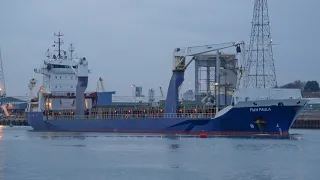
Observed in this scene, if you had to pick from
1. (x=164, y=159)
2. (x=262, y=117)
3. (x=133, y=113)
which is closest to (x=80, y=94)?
(x=133, y=113)

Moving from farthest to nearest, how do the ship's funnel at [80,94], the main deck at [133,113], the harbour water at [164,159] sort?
the ship's funnel at [80,94] < the main deck at [133,113] < the harbour water at [164,159]

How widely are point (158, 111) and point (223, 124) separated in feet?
29.5

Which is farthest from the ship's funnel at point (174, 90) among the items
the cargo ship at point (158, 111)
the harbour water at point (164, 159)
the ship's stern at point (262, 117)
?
the harbour water at point (164, 159)

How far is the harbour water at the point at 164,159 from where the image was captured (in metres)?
30.5

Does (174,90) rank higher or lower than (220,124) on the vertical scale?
higher

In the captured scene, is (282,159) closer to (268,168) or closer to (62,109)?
(268,168)

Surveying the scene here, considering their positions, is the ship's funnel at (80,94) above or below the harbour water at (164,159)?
above

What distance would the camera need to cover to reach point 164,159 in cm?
3734

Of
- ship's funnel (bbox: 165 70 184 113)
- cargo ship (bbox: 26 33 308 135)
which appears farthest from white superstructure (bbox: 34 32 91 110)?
ship's funnel (bbox: 165 70 184 113)

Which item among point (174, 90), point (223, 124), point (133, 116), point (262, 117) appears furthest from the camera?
point (133, 116)

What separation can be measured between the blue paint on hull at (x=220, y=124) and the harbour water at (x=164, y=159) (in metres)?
1.60

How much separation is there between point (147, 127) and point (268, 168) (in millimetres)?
27563

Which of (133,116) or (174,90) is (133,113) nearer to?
(133,116)

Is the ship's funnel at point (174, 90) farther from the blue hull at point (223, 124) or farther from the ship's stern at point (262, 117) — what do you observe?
the ship's stern at point (262, 117)
